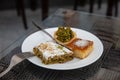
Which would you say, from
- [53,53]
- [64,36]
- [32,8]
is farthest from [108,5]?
[53,53]

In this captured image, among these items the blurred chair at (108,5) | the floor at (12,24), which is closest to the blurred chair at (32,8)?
the floor at (12,24)

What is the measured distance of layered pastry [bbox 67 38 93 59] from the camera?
0.87 m

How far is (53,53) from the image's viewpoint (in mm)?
834

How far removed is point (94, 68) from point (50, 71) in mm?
183

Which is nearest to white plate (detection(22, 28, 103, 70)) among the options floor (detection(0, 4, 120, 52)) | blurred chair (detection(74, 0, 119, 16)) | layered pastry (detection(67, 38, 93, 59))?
layered pastry (detection(67, 38, 93, 59))

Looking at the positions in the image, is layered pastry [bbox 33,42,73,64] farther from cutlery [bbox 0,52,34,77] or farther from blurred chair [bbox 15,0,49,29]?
blurred chair [bbox 15,0,49,29]

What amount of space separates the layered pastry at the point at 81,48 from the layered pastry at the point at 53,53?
1.2 inches

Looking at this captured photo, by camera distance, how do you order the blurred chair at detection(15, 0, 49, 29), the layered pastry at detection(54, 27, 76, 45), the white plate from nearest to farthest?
the white plate
the layered pastry at detection(54, 27, 76, 45)
the blurred chair at detection(15, 0, 49, 29)

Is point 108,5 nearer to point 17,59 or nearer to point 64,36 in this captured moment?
point 64,36

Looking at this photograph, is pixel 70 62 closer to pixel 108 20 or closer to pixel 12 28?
pixel 108 20

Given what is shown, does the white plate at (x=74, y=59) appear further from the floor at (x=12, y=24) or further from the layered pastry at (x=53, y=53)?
the floor at (x=12, y=24)

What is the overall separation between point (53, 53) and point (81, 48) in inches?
4.8

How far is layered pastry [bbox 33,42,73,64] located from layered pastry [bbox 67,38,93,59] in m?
0.03

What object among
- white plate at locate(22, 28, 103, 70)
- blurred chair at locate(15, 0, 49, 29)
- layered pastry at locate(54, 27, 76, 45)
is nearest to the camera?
white plate at locate(22, 28, 103, 70)
